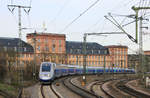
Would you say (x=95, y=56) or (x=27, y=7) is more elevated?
(x=27, y=7)

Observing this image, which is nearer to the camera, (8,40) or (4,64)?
(4,64)

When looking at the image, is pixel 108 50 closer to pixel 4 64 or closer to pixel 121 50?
pixel 121 50

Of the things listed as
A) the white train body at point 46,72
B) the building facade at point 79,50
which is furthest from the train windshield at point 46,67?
the building facade at point 79,50

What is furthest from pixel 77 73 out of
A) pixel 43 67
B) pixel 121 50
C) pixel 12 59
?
pixel 121 50

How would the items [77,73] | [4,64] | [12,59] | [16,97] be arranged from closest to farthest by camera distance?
[16,97] → [4,64] → [12,59] → [77,73]

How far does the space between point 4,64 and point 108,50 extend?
8179cm

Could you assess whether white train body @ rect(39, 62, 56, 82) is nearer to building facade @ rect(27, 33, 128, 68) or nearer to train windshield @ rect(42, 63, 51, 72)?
train windshield @ rect(42, 63, 51, 72)

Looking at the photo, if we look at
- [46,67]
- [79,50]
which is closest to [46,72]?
[46,67]

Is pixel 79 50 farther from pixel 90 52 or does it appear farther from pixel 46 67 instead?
pixel 46 67

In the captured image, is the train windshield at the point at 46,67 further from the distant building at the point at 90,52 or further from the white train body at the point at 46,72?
the distant building at the point at 90,52

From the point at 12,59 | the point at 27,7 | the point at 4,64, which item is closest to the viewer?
the point at 27,7

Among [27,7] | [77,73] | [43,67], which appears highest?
[27,7]

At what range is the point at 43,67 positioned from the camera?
35.7m

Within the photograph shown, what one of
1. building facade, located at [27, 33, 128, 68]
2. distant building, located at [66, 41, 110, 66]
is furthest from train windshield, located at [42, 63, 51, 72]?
distant building, located at [66, 41, 110, 66]
